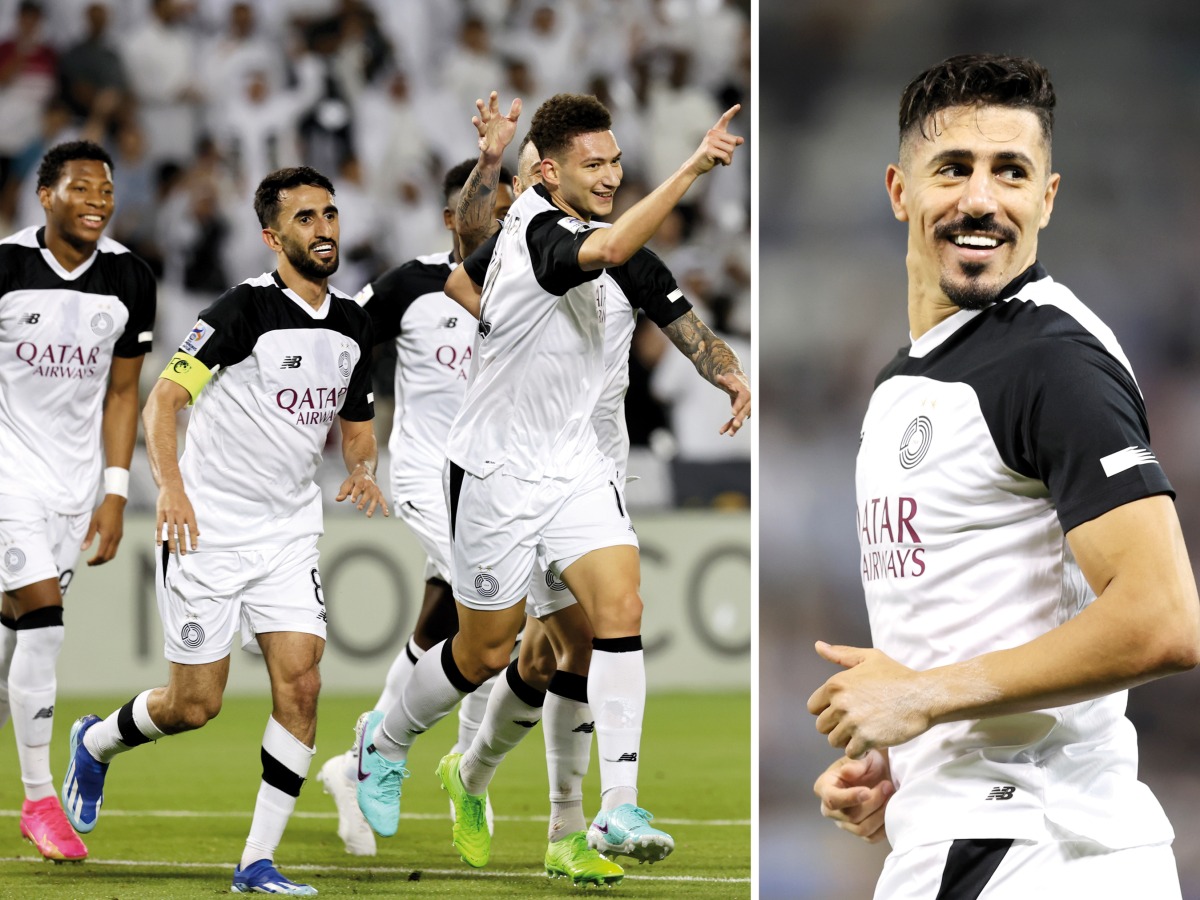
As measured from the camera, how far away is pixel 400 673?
592cm

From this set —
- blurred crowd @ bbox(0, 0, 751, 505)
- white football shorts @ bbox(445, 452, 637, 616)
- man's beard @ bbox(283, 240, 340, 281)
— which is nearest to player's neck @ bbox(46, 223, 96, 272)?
man's beard @ bbox(283, 240, 340, 281)

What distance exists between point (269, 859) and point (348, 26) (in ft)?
27.7

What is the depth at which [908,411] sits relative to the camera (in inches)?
76.6

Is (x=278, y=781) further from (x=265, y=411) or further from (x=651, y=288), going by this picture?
(x=651, y=288)

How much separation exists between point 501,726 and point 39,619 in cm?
182

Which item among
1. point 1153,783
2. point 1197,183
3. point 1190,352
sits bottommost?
point 1153,783

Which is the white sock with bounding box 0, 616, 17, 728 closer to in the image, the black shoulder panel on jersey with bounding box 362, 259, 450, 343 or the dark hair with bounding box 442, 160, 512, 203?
the black shoulder panel on jersey with bounding box 362, 259, 450, 343

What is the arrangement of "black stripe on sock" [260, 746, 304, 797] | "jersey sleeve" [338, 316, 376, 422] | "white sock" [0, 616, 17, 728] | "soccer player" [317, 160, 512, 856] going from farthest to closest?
"soccer player" [317, 160, 512, 856] → "white sock" [0, 616, 17, 728] → "jersey sleeve" [338, 316, 376, 422] → "black stripe on sock" [260, 746, 304, 797]

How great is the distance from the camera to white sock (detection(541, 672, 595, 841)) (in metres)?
5.03

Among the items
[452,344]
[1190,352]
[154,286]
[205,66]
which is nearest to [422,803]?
[452,344]

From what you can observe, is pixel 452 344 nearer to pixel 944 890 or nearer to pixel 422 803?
pixel 422 803

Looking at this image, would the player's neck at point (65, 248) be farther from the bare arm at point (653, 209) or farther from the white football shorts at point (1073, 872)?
the white football shorts at point (1073, 872)

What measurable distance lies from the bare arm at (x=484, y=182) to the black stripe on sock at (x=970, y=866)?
146 inches

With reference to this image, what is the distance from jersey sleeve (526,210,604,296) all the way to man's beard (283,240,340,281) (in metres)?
0.87
